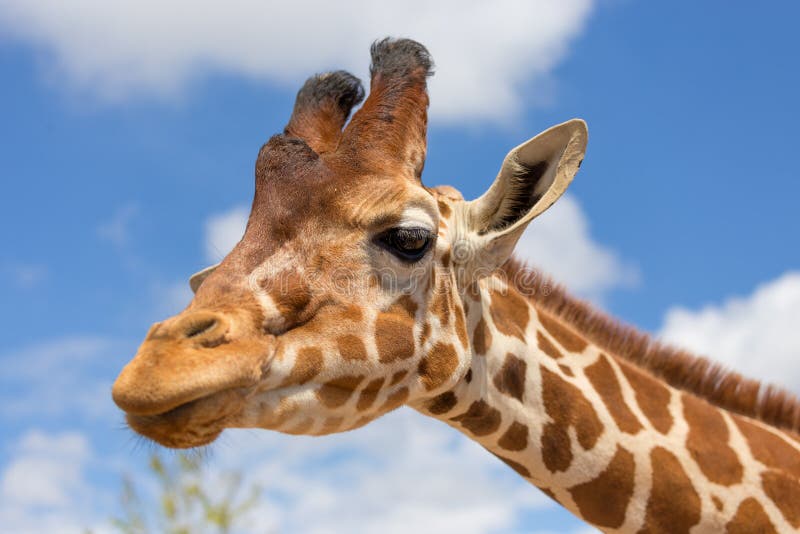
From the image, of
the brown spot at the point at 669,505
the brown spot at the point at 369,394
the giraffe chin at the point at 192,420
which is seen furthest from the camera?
the brown spot at the point at 669,505

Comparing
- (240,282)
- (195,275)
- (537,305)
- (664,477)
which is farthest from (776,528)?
(195,275)

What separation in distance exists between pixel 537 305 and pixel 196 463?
9.92 ft

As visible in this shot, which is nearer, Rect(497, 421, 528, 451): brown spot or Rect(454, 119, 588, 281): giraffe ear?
Rect(454, 119, 588, 281): giraffe ear

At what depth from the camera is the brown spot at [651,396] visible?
5973 mm

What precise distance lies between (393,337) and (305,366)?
2.06 feet

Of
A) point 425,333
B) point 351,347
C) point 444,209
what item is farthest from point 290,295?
point 444,209

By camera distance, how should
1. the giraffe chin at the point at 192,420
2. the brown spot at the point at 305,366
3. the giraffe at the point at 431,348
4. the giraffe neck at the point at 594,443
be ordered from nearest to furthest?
the giraffe chin at the point at 192,420
the giraffe at the point at 431,348
the brown spot at the point at 305,366
the giraffe neck at the point at 594,443

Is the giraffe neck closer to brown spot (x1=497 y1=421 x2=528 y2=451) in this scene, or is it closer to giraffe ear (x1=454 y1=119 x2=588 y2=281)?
brown spot (x1=497 y1=421 x2=528 y2=451)

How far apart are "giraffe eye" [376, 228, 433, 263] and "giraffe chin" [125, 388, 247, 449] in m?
1.31

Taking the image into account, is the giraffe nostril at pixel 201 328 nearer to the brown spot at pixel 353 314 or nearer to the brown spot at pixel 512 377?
the brown spot at pixel 353 314

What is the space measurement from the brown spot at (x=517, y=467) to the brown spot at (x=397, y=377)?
1238 millimetres

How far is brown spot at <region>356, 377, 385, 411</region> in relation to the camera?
477 cm

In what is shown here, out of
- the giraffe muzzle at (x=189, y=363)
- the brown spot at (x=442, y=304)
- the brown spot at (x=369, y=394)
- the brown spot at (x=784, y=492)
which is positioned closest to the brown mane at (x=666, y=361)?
the brown spot at (x=784, y=492)

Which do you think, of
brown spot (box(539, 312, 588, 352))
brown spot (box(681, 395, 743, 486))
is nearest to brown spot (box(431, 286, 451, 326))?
brown spot (box(539, 312, 588, 352))
